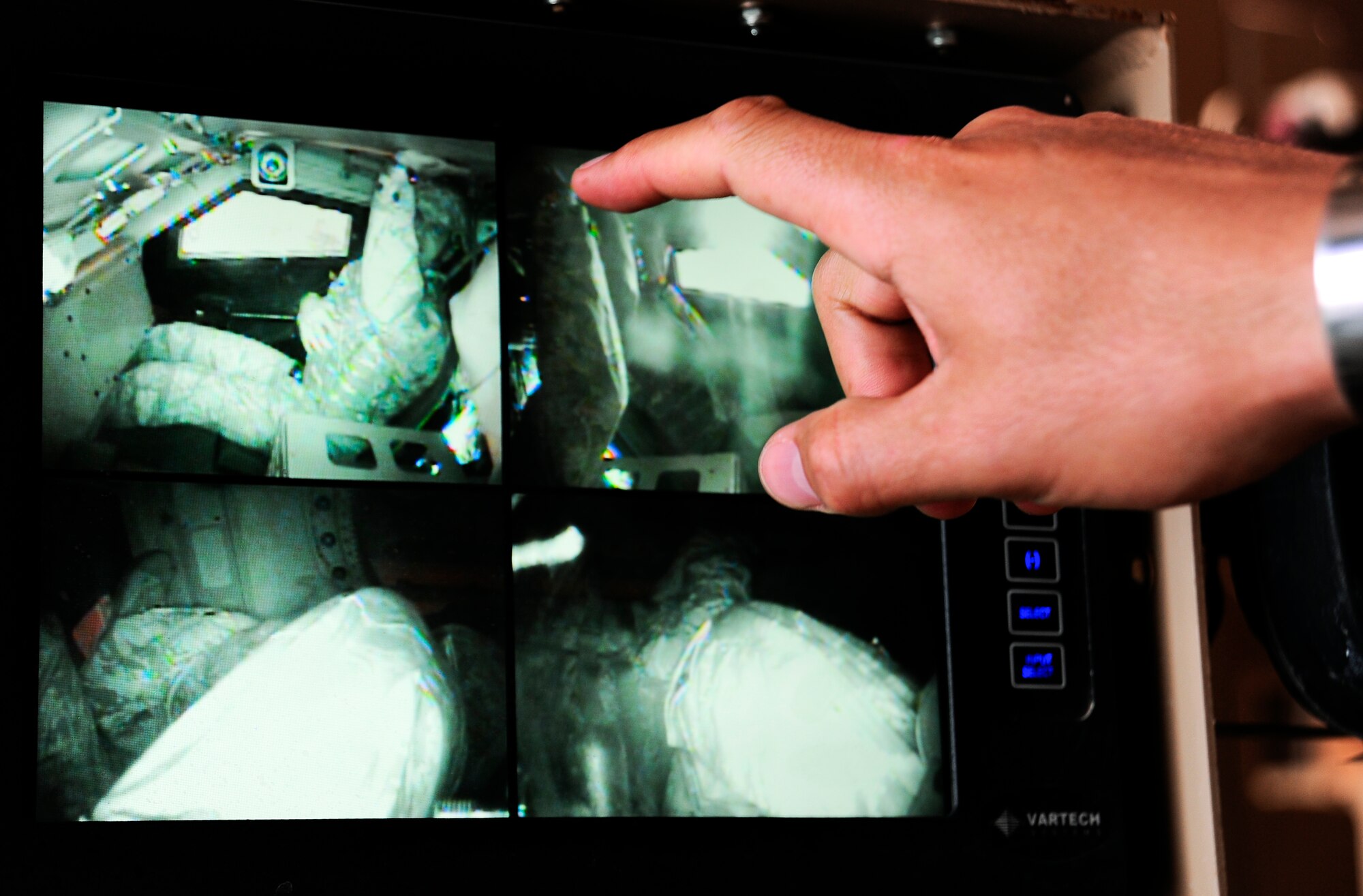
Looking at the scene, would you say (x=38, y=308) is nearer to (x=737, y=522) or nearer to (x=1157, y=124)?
(x=737, y=522)

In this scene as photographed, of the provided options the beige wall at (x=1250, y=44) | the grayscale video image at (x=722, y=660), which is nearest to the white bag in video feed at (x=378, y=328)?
the grayscale video image at (x=722, y=660)

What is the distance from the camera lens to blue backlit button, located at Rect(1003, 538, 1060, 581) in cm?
108

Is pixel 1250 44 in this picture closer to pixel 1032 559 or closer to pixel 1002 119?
pixel 1032 559

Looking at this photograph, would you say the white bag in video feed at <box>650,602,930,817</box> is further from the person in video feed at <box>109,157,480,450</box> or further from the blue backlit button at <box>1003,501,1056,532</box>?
the person in video feed at <box>109,157,480,450</box>

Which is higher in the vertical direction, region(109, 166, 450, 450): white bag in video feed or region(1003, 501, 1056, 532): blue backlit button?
region(109, 166, 450, 450): white bag in video feed

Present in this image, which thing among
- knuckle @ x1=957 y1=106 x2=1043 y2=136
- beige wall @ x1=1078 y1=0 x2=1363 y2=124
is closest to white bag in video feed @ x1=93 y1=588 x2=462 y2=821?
knuckle @ x1=957 y1=106 x2=1043 y2=136

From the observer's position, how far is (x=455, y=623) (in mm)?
936

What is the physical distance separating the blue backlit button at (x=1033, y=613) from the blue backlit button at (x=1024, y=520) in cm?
6

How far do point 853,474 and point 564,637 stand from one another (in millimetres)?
377

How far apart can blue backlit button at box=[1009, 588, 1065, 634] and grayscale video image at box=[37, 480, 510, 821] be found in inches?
18.1

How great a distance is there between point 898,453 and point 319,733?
19.6 inches

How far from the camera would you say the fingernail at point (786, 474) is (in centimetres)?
73

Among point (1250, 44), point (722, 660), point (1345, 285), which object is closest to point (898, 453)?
point (1345, 285)

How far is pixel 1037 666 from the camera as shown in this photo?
1.06m
